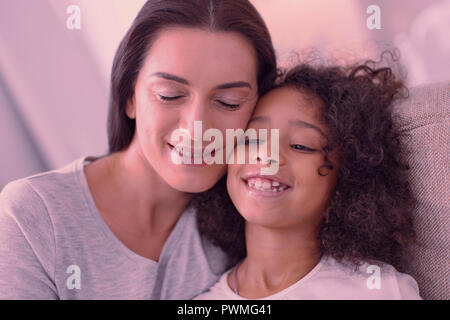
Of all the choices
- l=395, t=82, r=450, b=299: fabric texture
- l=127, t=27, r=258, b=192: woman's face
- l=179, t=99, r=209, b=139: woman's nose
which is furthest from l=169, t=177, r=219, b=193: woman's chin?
l=395, t=82, r=450, b=299: fabric texture

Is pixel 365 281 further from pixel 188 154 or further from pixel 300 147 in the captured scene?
pixel 188 154

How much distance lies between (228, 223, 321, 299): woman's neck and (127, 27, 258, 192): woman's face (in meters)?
0.24

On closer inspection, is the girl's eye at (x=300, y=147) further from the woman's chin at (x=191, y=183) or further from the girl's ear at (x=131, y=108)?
the girl's ear at (x=131, y=108)

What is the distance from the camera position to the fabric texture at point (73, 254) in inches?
44.6

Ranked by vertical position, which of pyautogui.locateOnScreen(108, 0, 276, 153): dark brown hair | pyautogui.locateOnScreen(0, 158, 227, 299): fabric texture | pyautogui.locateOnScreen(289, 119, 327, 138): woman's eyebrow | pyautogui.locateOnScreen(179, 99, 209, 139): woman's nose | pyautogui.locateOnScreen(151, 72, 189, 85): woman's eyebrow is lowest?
pyautogui.locateOnScreen(0, 158, 227, 299): fabric texture

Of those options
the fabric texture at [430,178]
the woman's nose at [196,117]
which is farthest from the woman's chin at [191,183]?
the fabric texture at [430,178]

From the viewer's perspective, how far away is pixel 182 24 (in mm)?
1156

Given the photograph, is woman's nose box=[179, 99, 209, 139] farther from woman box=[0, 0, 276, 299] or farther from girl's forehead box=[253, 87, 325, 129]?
girl's forehead box=[253, 87, 325, 129]

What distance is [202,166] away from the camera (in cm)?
120

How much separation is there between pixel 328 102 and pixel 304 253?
427 millimetres

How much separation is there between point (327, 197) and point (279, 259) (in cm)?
22

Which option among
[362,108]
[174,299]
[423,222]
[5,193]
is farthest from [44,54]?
[423,222]

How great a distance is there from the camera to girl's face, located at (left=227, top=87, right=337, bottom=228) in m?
1.15
